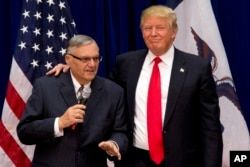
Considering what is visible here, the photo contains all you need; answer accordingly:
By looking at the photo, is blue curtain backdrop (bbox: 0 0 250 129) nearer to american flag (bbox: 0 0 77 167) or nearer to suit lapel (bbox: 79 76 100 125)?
american flag (bbox: 0 0 77 167)

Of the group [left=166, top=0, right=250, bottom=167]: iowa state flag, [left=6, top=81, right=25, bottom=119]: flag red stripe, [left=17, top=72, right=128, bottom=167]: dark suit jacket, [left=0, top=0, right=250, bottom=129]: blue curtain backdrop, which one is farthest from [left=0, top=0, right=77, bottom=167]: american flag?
[left=166, top=0, right=250, bottom=167]: iowa state flag

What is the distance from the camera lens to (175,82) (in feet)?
8.30

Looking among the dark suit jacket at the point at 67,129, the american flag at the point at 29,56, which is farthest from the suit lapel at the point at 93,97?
the american flag at the point at 29,56

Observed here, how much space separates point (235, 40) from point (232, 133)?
84cm

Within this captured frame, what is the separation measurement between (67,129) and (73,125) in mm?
113

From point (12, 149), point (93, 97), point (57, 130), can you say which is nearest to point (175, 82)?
point (93, 97)

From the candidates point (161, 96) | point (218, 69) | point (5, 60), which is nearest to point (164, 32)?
point (161, 96)

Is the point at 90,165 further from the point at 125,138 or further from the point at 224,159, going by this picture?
the point at 224,159

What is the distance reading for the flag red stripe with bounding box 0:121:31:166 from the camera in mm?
3213

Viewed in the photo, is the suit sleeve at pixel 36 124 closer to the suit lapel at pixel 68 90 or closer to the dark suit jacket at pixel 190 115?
the suit lapel at pixel 68 90

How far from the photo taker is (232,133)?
11.4 ft

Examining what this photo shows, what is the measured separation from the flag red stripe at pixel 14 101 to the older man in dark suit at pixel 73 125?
845mm

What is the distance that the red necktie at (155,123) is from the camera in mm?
2493

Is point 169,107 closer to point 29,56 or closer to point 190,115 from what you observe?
point 190,115
